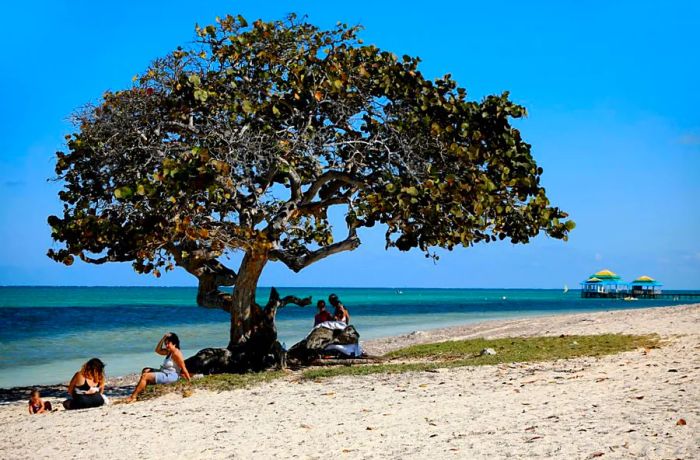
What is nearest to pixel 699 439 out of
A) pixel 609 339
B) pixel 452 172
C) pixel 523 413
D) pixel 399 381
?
pixel 523 413

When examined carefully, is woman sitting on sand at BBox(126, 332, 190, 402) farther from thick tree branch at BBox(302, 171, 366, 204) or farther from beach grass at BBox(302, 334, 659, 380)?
thick tree branch at BBox(302, 171, 366, 204)

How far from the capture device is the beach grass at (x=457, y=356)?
1177cm

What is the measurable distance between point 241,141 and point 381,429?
19.0 ft

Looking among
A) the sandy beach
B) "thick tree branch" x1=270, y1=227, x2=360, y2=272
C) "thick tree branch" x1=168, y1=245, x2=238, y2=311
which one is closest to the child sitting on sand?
the sandy beach

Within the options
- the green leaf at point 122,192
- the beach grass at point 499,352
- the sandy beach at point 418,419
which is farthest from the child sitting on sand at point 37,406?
the beach grass at point 499,352

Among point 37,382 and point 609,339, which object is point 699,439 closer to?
point 609,339

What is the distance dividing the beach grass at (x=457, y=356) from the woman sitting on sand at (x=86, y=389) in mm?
708

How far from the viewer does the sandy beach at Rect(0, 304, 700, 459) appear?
7.01 metres

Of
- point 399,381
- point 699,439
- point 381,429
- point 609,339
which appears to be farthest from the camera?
point 609,339

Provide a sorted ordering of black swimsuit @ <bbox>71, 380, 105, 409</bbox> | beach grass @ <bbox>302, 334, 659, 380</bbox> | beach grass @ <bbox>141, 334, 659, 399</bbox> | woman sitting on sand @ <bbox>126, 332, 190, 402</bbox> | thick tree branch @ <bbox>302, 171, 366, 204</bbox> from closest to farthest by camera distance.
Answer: black swimsuit @ <bbox>71, 380, 105, 409</bbox>, woman sitting on sand @ <bbox>126, 332, 190, 402</bbox>, beach grass @ <bbox>141, 334, 659, 399</bbox>, beach grass @ <bbox>302, 334, 659, 380</bbox>, thick tree branch @ <bbox>302, 171, 366, 204</bbox>

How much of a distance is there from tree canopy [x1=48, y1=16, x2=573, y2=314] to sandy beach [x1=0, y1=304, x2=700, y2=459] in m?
2.71

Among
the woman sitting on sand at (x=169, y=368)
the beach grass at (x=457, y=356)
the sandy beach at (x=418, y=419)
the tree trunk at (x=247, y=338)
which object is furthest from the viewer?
the tree trunk at (x=247, y=338)

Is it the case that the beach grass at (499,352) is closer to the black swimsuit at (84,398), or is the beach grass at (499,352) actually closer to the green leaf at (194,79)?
the black swimsuit at (84,398)

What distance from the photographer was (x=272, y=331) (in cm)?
1409
